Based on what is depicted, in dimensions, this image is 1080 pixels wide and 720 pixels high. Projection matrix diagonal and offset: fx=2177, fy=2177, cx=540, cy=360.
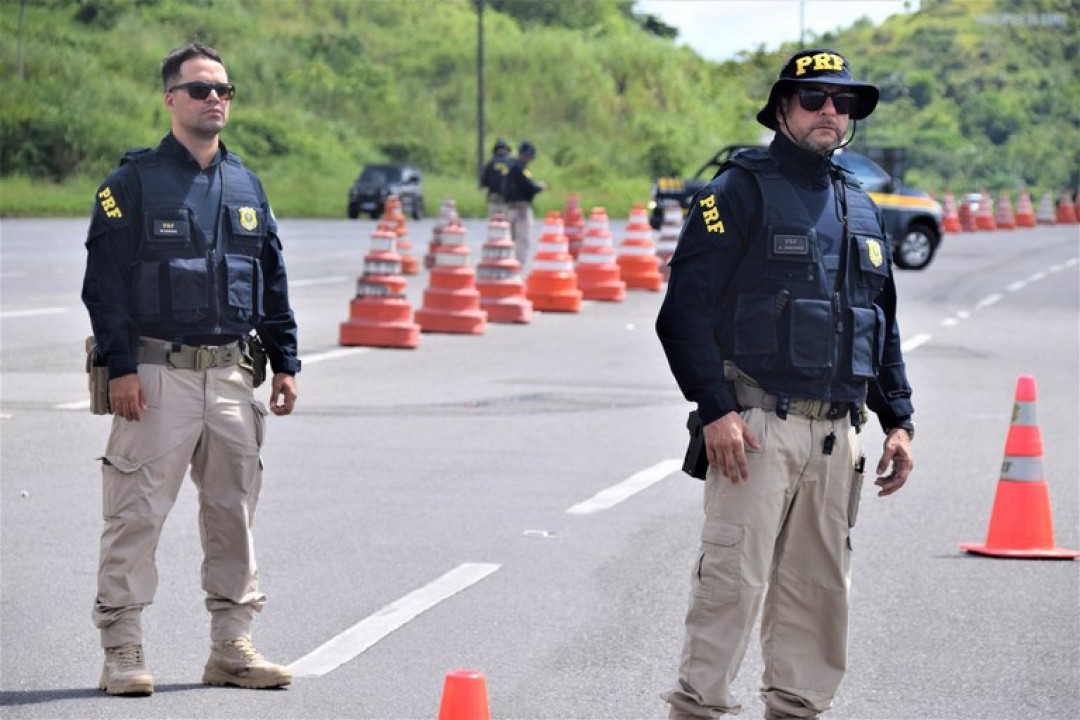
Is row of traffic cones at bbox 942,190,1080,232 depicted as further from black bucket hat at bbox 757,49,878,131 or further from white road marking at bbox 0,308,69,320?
black bucket hat at bbox 757,49,878,131

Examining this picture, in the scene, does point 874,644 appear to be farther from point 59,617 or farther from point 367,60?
point 367,60

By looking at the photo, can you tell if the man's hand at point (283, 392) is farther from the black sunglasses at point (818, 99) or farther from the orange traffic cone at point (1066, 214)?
the orange traffic cone at point (1066, 214)

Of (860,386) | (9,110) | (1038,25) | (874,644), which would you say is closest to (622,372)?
(874,644)

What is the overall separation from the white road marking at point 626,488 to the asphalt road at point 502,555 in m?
0.03

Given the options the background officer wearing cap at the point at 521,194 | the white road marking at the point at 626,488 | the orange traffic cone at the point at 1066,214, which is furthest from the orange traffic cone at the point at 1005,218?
the white road marking at the point at 626,488

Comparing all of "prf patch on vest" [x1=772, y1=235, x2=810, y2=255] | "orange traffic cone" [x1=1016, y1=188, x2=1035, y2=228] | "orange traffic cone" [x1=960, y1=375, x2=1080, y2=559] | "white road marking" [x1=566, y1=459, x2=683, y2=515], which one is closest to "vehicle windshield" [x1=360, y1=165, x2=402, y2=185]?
"orange traffic cone" [x1=1016, y1=188, x2=1035, y2=228]

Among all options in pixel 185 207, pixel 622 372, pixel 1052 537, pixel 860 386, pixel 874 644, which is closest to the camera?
pixel 860 386

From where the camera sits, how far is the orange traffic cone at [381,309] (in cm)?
1881

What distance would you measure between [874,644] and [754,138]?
92.0 metres

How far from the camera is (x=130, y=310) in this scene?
22.0 feet

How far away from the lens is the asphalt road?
6.87 meters

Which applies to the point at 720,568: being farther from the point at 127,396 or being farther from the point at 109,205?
the point at 109,205

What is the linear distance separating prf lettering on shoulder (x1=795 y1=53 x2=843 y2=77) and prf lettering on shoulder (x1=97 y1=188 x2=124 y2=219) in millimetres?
2224

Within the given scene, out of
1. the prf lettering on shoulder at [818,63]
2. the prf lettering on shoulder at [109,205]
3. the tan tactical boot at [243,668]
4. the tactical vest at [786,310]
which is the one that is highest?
the prf lettering on shoulder at [818,63]
